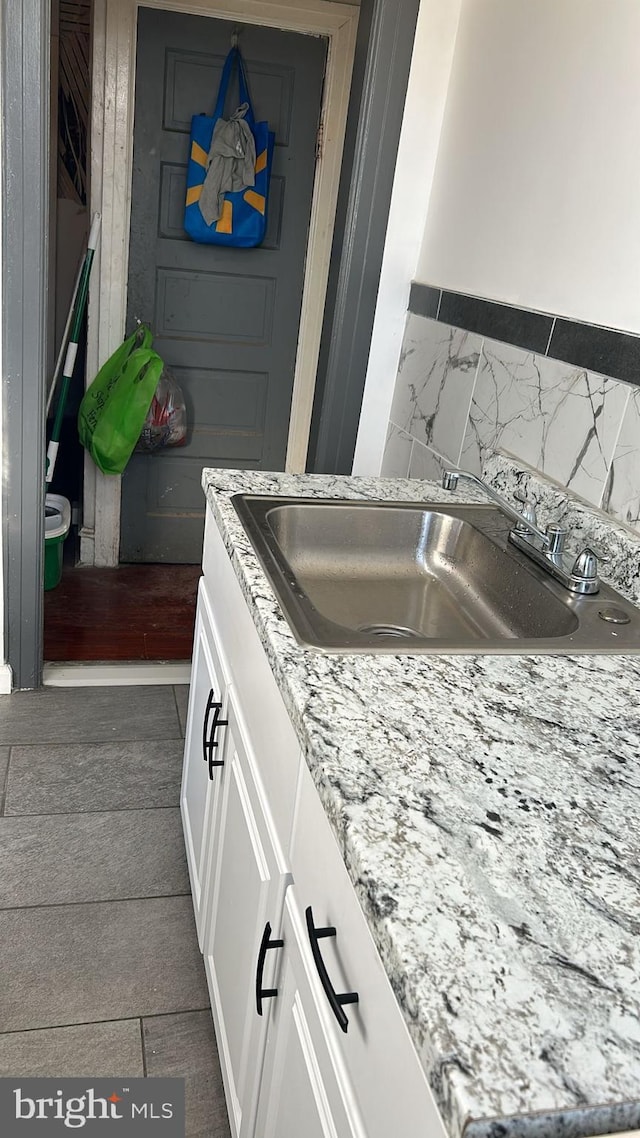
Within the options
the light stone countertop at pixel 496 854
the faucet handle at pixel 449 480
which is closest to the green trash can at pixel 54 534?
the faucet handle at pixel 449 480

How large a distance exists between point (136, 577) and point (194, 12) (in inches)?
77.6

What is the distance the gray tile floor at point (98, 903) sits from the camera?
59.3 inches

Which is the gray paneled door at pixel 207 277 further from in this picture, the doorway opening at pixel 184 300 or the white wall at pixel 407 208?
the white wall at pixel 407 208

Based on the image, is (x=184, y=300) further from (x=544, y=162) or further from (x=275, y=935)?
(x=275, y=935)

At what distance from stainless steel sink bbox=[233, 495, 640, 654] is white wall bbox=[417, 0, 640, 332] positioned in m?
0.43

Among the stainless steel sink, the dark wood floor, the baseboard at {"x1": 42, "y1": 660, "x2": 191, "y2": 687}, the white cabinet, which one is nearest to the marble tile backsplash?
the stainless steel sink

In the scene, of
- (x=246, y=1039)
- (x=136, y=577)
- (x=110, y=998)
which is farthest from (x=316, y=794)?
(x=136, y=577)

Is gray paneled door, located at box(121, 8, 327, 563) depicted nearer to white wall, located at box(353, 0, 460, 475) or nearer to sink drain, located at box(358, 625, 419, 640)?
white wall, located at box(353, 0, 460, 475)

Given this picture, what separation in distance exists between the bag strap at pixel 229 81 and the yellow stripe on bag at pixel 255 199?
22 centimetres

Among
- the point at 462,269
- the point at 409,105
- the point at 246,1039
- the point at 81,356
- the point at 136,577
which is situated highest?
the point at 409,105

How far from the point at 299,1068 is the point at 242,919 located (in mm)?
330

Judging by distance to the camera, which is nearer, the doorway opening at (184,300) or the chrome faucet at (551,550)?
the chrome faucet at (551,550)

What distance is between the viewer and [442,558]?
165 cm

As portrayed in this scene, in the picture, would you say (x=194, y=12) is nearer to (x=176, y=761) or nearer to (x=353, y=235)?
(x=353, y=235)
